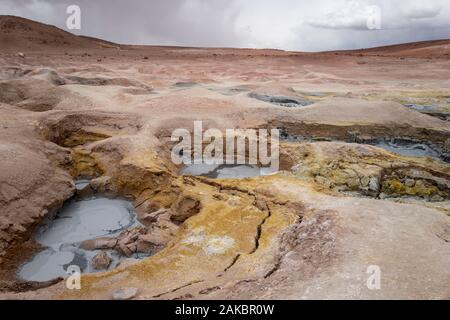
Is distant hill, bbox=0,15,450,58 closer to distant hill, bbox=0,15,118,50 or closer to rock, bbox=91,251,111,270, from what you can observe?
distant hill, bbox=0,15,118,50

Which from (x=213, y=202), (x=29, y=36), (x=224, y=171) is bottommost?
(x=213, y=202)

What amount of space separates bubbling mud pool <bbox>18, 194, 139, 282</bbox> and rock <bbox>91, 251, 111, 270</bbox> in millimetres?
69

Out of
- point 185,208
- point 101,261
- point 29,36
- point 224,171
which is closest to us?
point 101,261

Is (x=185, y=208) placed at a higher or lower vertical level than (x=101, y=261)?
higher

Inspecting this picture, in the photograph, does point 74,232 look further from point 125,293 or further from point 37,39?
point 37,39

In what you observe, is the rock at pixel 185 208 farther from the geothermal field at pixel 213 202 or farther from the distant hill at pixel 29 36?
the distant hill at pixel 29 36

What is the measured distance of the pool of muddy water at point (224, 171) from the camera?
9.56 metres

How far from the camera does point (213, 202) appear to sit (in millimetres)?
7664

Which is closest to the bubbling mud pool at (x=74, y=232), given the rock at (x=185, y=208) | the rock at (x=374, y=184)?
the rock at (x=185, y=208)

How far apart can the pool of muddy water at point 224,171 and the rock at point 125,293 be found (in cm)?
452

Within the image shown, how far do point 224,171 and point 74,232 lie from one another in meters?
3.61

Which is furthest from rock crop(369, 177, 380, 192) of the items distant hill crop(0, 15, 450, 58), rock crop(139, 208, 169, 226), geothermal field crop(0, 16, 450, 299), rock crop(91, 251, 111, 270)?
distant hill crop(0, 15, 450, 58)

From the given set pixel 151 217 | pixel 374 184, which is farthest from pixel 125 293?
pixel 374 184
